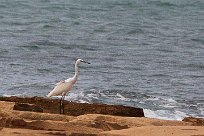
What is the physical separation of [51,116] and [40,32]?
24.3 metres

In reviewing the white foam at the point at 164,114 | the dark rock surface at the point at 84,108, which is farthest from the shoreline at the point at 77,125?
the white foam at the point at 164,114

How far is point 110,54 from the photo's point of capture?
83.6 feet

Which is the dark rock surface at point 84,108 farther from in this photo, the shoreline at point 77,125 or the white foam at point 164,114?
the white foam at point 164,114

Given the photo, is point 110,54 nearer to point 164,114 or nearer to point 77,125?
point 164,114

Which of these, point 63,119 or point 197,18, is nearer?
point 63,119

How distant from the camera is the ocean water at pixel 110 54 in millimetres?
17469

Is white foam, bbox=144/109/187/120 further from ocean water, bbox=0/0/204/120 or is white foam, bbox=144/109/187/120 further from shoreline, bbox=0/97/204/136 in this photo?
shoreline, bbox=0/97/204/136

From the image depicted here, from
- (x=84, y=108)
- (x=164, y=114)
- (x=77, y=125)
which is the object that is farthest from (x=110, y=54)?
(x=77, y=125)

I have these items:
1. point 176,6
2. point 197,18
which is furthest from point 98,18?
point 176,6

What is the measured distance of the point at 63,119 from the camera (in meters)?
8.98

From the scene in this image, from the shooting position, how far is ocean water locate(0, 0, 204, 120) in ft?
57.3

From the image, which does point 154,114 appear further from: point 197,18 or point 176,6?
point 176,6

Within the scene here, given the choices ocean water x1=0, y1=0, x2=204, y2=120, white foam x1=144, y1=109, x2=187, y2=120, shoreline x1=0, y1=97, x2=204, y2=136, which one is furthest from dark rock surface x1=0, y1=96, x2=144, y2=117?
ocean water x1=0, y1=0, x2=204, y2=120

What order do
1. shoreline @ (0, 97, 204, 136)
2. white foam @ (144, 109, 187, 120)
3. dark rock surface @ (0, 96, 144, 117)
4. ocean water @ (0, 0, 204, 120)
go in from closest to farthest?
shoreline @ (0, 97, 204, 136)
dark rock surface @ (0, 96, 144, 117)
white foam @ (144, 109, 187, 120)
ocean water @ (0, 0, 204, 120)
